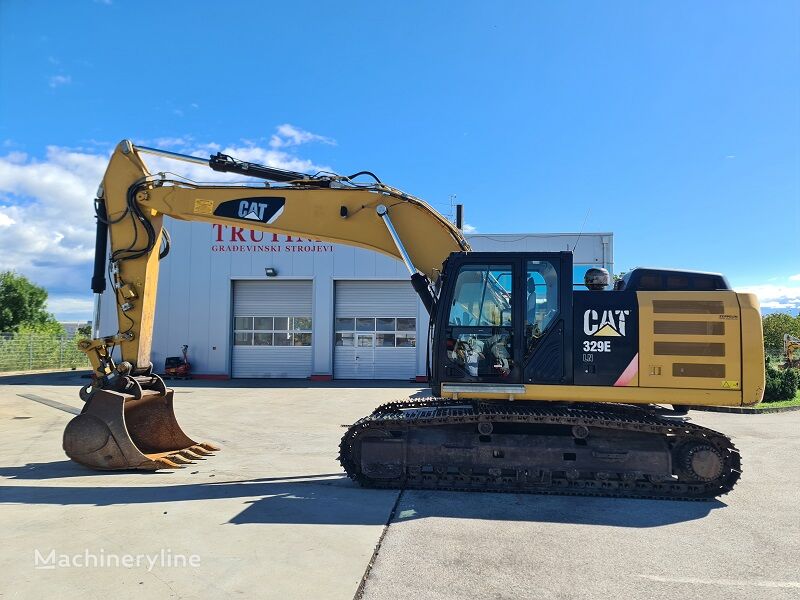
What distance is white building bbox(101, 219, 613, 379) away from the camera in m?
22.3

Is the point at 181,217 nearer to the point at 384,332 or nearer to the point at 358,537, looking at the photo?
the point at 358,537

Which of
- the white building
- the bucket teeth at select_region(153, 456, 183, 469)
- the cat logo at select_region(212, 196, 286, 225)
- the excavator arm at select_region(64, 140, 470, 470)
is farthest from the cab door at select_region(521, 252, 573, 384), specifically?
the white building

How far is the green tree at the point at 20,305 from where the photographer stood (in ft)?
128

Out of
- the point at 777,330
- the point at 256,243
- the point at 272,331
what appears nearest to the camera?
the point at 256,243

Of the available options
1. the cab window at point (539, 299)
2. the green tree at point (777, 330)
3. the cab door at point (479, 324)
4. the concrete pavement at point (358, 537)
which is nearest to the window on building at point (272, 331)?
the concrete pavement at point (358, 537)

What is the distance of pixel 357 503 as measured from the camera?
18.9 feet

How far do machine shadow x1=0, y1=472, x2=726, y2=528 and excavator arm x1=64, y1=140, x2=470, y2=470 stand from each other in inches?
52.1

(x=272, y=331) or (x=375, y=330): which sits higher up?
(x=375, y=330)

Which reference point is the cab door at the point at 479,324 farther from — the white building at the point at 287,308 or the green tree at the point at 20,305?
the green tree at the point at 20,305

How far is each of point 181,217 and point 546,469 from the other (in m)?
6.10

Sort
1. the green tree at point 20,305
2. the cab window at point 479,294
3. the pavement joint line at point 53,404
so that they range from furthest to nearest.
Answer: the green tree at point 20,305
the pavement joint line at point 53,404
the cab window at point 479,294

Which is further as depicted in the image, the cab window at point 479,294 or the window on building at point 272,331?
the window on building at point 272,331

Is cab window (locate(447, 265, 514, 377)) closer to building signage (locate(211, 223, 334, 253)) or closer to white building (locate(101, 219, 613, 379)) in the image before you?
white building (locate(101, 219, 613, 379))

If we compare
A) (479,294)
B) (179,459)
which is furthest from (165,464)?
(479,294)
